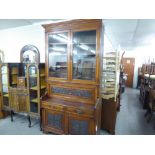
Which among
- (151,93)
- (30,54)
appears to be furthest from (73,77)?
(151,93)

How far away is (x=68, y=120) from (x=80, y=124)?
0.76 feet

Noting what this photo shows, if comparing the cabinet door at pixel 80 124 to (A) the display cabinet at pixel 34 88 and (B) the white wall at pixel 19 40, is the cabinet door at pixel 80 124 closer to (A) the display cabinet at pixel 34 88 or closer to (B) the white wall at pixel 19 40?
(A) the display cabinet at pixel 34 88

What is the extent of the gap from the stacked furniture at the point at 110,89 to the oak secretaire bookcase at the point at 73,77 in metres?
0.40

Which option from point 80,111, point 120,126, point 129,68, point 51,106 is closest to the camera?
point 80,111

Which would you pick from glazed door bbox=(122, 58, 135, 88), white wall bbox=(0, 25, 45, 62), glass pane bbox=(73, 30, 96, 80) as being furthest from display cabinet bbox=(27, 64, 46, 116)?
glazed door bbox=(122, 58, 135, 88)

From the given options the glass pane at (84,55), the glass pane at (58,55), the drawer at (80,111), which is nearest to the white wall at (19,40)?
the glass pane at (58,55)

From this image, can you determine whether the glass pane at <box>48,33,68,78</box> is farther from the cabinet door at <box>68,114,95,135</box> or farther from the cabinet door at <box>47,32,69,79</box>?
the cabinet door at <box>68,114,95,135</box>

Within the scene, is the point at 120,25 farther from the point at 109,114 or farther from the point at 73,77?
the point at 109,114

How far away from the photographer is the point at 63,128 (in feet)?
7.89

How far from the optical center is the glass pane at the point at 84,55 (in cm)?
231

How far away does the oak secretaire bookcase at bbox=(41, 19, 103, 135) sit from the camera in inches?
86.4

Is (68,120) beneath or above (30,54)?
beneath

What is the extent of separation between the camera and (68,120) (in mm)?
2336
